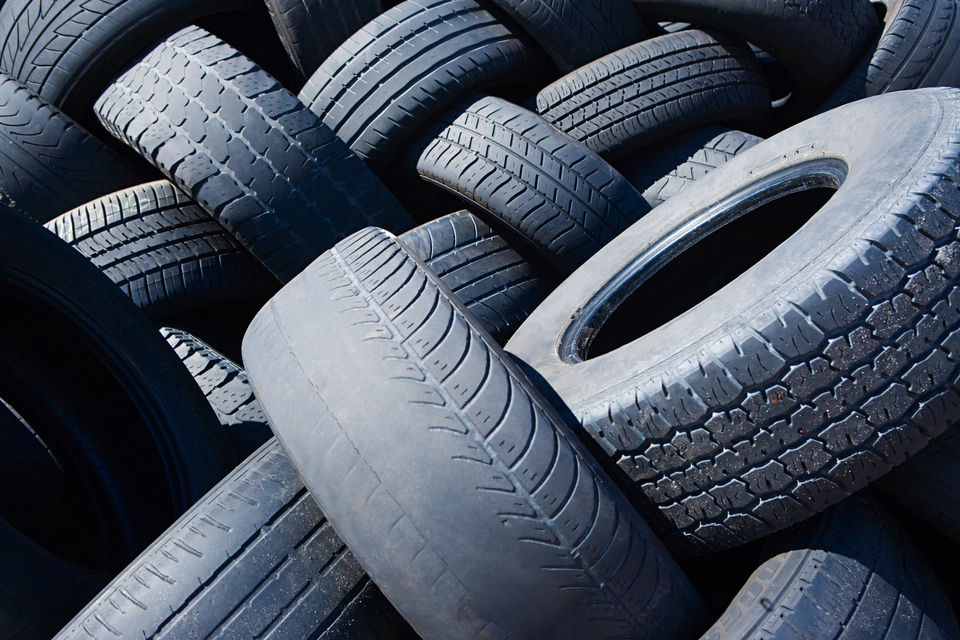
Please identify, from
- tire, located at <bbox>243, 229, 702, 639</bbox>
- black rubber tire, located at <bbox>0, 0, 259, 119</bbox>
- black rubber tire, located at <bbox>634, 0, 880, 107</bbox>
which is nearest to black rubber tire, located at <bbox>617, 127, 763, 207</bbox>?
black rubber tire, located at <bbox>634, 0, 880, 107</bbox>

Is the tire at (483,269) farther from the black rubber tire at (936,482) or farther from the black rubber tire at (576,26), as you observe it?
the black rubber tire at (936,482)

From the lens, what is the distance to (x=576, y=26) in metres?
2.70

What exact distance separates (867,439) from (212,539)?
3.80 feet

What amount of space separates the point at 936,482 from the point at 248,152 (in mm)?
1840

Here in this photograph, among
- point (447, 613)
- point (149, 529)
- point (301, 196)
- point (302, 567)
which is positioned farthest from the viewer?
point (301, 196)

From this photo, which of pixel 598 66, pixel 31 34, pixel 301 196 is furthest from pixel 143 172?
pixel 598 66

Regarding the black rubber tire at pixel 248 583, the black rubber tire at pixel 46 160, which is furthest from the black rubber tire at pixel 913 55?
the black rubber tire at pixel 46 160

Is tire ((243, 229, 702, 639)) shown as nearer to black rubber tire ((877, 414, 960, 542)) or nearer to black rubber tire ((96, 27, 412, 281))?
black rubber tire ((877, 414, 960, 542))

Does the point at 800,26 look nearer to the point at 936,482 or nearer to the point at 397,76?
the point at 397,76

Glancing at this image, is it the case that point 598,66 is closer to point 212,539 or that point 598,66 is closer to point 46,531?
point 212,539

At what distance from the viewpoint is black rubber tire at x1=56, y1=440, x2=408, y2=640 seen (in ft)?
4.62

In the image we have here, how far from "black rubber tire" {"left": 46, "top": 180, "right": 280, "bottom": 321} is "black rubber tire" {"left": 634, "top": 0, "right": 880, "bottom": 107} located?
1.68 metres

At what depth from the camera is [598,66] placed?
2666 mm

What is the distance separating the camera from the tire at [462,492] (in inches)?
50.9
